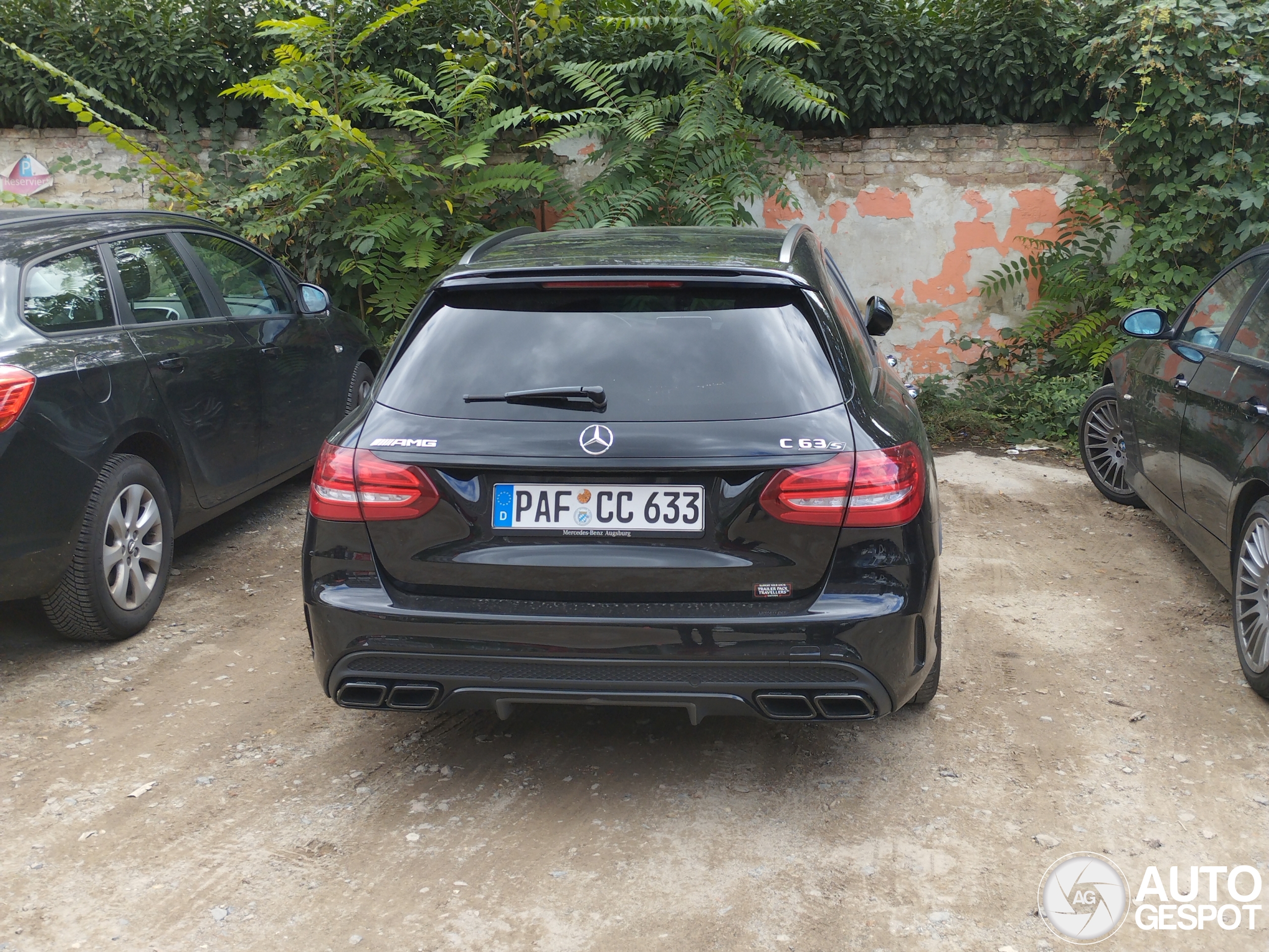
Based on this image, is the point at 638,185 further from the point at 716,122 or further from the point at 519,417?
the point at 519,417

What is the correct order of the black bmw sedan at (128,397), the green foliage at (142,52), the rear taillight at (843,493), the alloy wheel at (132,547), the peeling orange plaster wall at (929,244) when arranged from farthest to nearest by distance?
the green foliage at (142,52) → the peeling orange plaster wall at (929,244) → the alloy wheel at (132,547) → the black bmw sedan at (128,397) → the rear taillight at (843,493)

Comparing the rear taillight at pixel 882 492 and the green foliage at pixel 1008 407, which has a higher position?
the rear taillight at pixel 882 492

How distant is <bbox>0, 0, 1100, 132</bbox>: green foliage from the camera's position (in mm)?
8094

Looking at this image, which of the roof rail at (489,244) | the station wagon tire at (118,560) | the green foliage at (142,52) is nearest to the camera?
the roof rail at (489,244)

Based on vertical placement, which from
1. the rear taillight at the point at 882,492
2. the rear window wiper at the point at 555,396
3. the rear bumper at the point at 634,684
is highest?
the rear window wiper at the point at 555,396

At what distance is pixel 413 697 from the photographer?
293 centimetres

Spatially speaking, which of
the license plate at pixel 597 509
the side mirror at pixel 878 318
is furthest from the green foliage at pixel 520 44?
the license plate at pixel 597 509

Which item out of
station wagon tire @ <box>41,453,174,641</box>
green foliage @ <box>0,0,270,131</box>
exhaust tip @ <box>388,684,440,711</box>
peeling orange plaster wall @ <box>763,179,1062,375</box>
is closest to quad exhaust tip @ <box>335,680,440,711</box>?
exhaust tip @ <box>388,684,440,711</box>

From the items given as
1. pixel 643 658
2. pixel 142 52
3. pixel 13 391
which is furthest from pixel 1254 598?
pixel 142 52

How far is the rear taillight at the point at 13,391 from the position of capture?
3732 mm

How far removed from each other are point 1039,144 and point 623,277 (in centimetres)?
660

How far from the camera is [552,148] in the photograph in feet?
28.0

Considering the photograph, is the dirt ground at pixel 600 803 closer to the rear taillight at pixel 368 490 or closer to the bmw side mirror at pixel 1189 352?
the rear taillight at pixel 368 490

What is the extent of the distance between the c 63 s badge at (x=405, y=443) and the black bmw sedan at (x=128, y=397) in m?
1.70
